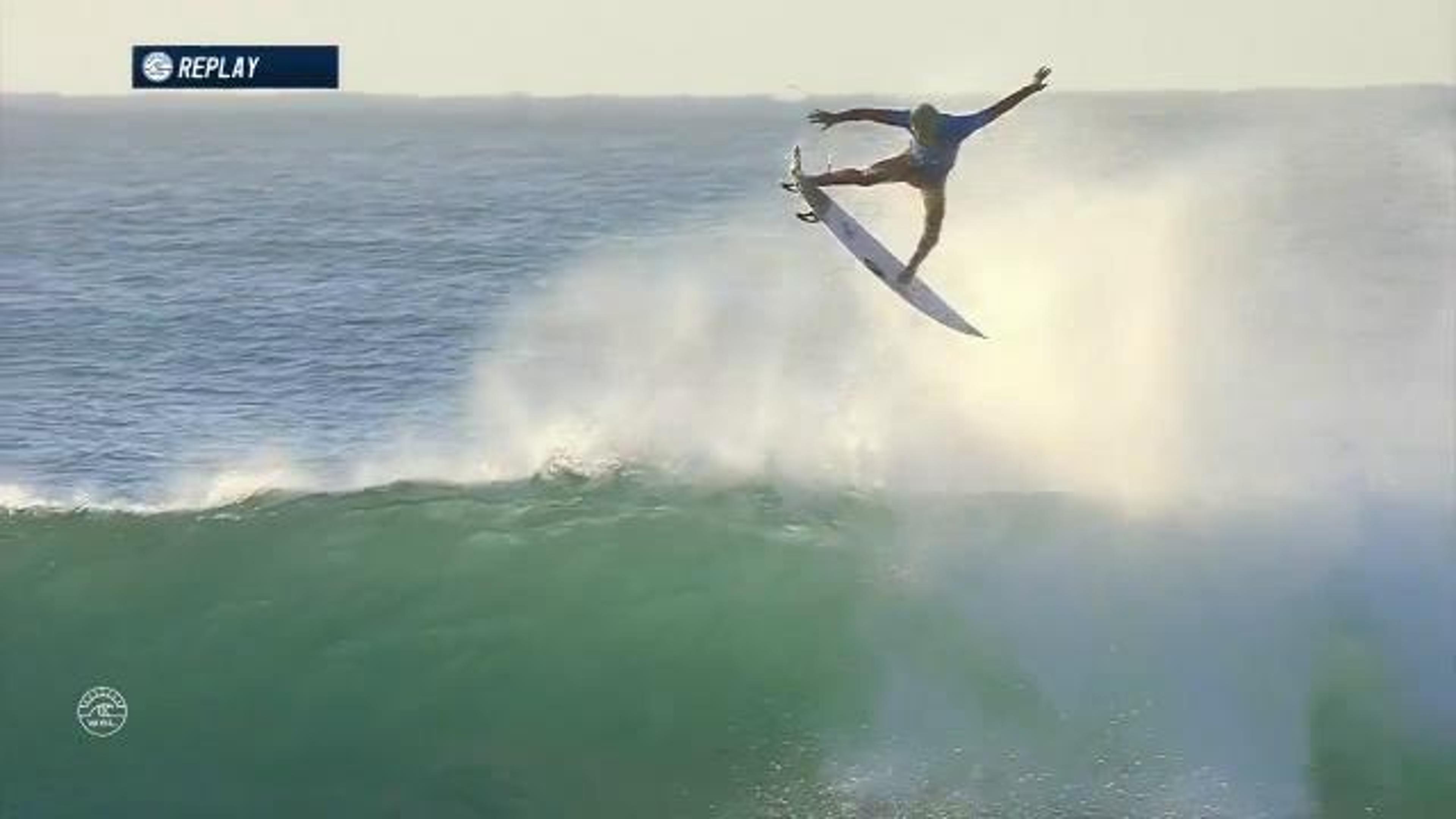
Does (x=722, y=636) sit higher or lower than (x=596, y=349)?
lower

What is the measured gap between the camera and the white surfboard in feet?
16.3

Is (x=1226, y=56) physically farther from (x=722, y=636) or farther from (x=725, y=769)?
(x=725, y=769)

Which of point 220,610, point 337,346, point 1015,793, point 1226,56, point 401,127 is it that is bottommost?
point 1015,793

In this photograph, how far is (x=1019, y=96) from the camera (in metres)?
4.91

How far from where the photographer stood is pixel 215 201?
526 cm

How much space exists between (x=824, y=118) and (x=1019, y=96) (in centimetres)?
68

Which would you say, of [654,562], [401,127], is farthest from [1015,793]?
[401,127]

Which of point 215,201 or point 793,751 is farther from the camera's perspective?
point 215,201

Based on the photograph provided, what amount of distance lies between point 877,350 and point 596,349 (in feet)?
3.35
